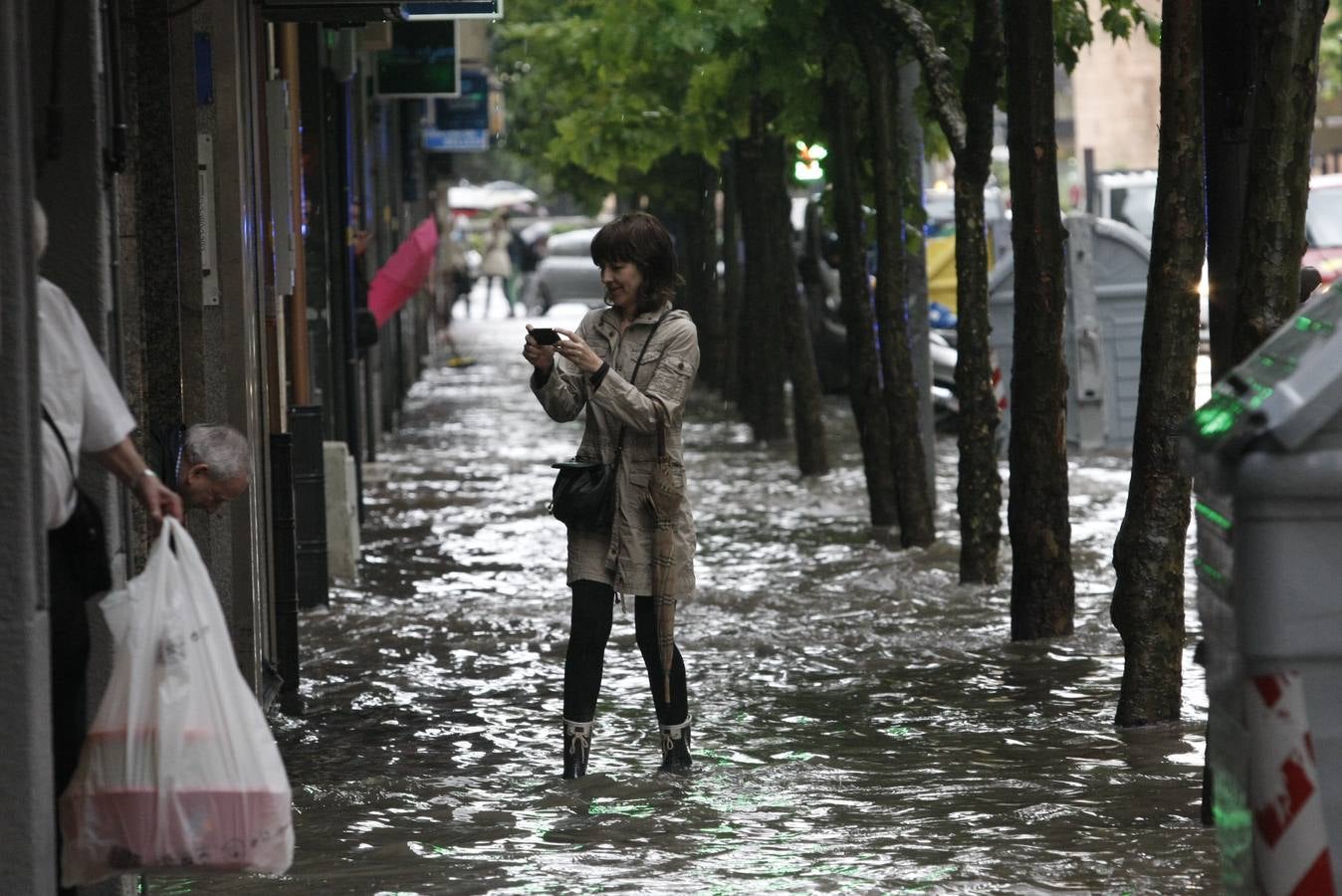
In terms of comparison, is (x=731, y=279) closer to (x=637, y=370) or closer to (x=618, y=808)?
(x=637, y=370)

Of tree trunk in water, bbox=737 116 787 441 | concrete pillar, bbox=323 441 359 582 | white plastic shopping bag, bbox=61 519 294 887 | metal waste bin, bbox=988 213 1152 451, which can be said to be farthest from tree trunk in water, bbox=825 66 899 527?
white plastic shopping bag, bbox=61 519 294 887

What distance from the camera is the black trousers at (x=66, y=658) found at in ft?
16.4

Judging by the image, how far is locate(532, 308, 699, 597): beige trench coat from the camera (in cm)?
725

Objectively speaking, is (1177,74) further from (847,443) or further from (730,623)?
(847,443)

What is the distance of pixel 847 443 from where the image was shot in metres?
21.0

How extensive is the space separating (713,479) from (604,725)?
31.2ft

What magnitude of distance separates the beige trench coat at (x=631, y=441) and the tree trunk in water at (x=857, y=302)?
700cm

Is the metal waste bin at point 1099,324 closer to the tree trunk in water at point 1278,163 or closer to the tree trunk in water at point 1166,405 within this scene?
the tree trunk in water at point 1166,405

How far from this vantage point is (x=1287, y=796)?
4359mm

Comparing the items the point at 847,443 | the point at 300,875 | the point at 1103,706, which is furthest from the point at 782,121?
the point at 300,875

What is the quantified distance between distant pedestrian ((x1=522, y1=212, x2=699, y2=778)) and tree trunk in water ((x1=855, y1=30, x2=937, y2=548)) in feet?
18.7

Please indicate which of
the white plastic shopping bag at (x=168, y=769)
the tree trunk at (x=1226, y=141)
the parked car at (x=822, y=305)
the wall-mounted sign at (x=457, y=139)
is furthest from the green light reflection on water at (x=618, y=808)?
the wall-mounted sign at (x=457, y=139)

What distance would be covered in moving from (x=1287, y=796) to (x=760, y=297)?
16.2 meters

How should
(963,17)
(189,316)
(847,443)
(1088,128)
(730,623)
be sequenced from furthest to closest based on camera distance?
(1088,128) < (847,443) < (963,17) < (730,623) < (189,316)
